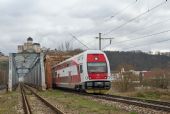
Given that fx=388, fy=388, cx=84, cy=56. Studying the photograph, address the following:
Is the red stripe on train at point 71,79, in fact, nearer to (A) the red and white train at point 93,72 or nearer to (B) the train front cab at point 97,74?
(A) the red and white train at point 93,72

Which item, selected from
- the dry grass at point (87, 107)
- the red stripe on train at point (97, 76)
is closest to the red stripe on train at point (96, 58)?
the red stripe on train at point (97, 76)

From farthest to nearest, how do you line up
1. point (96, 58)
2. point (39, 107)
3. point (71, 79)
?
point (71, 79) → point (96, 58) → point (39, 107)

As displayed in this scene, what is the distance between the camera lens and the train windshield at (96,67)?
1304 inches

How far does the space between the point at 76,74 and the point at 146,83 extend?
2190cm

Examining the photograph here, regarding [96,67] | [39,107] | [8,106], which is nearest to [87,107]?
[39,107]

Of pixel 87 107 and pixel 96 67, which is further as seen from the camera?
pixel 96 67

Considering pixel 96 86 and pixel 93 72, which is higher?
pixel 93 72

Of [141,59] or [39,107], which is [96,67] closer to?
[39,107]

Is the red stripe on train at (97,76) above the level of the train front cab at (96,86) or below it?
above

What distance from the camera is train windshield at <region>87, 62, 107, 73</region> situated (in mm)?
33125

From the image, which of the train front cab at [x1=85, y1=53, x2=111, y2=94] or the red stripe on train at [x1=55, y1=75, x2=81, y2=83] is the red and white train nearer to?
the train front cab at [x1=85, y1=53, x2=111, y2=94]

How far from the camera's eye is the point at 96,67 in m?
33.4

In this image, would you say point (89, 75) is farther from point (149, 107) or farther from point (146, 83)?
point (146, 83)

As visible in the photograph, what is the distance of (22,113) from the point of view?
19109 mm
